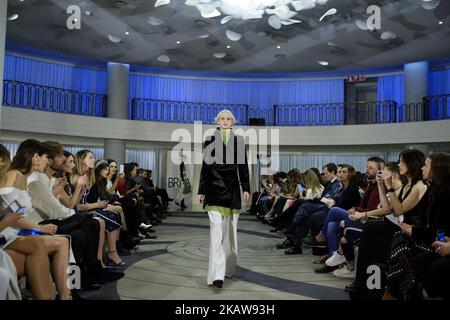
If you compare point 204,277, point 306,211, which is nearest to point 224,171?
point 204,277

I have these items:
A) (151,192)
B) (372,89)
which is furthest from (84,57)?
(372,89)

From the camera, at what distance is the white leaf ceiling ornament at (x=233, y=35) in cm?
1098

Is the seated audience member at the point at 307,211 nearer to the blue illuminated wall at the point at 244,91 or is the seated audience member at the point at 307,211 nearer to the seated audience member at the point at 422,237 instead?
the seated audience member at the point at 422,237

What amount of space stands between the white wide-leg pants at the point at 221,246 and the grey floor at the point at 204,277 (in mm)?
127

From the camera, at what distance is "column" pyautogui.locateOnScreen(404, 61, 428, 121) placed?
12844 mm

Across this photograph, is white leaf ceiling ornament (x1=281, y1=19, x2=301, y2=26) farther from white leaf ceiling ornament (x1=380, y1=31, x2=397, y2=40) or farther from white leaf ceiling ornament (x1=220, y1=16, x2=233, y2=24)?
white leaf ceiling ornament (x1=380, y1=31, x2=397, y2=40)

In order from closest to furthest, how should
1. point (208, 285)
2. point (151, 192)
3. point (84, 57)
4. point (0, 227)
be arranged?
point (0, 227)
point (208, 285)
point (151, 192)
point (84, 57)

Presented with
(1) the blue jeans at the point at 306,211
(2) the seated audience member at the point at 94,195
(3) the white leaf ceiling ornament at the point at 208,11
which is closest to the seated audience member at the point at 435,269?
(1) the blue jeans at the point at 306,211

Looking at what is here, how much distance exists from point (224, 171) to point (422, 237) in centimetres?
186

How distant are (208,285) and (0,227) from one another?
1.95 meters

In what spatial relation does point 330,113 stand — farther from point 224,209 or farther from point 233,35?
point 224,209

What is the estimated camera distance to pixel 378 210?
3820mm

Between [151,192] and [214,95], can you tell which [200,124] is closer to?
[214,95]

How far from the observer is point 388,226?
335 centimetres
